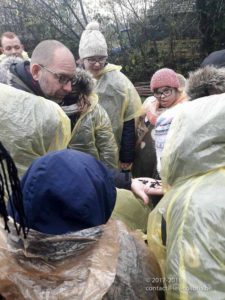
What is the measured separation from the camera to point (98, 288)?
Result: 1088mm

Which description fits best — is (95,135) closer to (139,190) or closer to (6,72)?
(6,72)

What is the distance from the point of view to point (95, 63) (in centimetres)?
394

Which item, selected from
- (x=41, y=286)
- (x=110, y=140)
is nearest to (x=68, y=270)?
(x=41, y=286)

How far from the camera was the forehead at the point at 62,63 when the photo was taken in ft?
8.64

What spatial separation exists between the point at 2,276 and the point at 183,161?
659 mm

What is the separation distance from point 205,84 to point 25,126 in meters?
1.03

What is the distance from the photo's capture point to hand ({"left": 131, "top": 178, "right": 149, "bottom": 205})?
87.0 inches

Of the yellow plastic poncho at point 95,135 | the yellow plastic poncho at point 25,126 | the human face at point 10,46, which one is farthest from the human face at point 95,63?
the yellow plastic poncho at point 25,126

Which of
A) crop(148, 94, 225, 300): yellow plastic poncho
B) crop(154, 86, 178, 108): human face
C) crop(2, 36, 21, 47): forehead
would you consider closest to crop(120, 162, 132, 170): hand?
crop(154, 86, 178, 108): human face

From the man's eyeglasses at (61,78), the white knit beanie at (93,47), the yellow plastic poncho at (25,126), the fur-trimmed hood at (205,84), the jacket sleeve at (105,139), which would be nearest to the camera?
the yellow plastic poncho at (25,126)

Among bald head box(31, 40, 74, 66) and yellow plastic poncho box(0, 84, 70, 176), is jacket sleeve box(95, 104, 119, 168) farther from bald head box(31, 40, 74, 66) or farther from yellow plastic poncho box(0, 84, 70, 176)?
yellow plastic poncho box(0, 84, 70, 176)

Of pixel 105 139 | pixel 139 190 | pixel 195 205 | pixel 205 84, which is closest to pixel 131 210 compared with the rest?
pixel 139 190

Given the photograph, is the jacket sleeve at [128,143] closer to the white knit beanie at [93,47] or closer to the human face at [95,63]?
the human face at [95,63]

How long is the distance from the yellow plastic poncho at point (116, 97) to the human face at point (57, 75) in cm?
130
